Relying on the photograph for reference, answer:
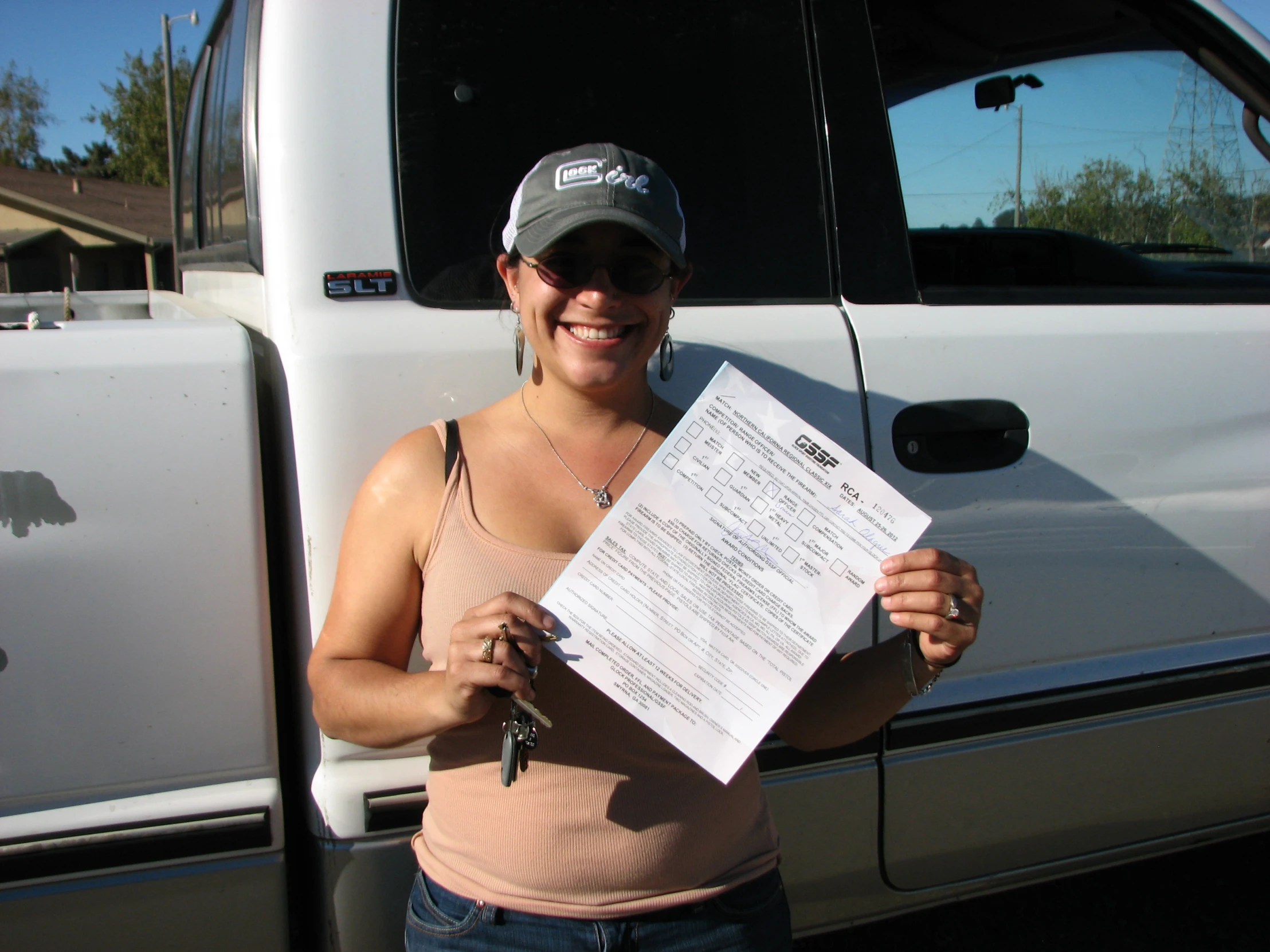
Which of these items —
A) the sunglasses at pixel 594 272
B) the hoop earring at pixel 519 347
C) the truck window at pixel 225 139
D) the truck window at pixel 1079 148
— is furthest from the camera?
the truck window at pixel 1079 148

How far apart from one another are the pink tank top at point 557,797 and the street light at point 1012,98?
1521mm

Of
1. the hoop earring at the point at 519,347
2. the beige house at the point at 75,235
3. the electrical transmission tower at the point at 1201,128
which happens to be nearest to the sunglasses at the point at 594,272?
the hoop earring at the point at 519,347

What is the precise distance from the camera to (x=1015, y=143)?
2.25m

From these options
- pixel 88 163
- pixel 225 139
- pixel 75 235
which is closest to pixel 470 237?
pixel 225 139

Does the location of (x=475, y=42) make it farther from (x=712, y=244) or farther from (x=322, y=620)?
(x=322, y=620)

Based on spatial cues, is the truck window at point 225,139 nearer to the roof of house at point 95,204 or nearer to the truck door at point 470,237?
the truck door at point 470,237

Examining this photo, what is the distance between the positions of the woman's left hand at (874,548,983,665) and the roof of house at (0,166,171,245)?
26.6 meters

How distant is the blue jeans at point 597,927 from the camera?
4.22 feet

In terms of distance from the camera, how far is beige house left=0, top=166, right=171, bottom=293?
27391mm

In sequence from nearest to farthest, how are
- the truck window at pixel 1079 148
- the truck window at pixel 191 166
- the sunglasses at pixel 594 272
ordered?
1. the sunglasses at pixel 594 272
2. the truck window at pixel 1079 148
3. the truck window at pixel 191 166

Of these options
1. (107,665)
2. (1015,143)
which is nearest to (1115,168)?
(1015,143)

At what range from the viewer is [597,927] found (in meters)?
1.29

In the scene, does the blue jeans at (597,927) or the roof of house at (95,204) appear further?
the roof of house at (95,204)

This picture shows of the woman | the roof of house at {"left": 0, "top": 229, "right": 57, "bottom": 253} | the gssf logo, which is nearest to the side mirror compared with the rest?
the woman
